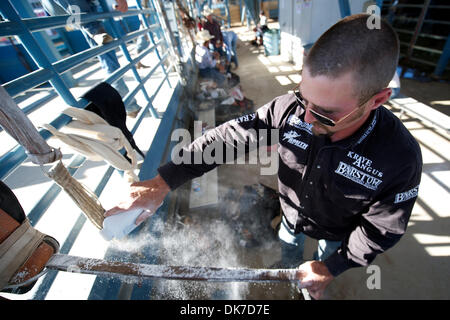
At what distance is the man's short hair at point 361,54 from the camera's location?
89 centimetres

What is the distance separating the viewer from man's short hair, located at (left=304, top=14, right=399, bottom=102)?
885mm

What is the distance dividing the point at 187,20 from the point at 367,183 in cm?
696

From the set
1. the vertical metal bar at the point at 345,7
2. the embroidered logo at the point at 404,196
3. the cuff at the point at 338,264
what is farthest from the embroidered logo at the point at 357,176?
the vertical metal bar at the point at 345,7

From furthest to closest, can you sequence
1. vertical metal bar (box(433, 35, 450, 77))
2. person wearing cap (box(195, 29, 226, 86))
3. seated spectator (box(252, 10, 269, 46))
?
seated spectator (box(252, 10, 269, 46)), person wearing cap (box(195, 29, 226, 86)), vertical metal bar (box(433, 35, 450, 77))

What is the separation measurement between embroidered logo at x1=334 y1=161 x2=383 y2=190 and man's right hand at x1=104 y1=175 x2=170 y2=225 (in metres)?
1.18

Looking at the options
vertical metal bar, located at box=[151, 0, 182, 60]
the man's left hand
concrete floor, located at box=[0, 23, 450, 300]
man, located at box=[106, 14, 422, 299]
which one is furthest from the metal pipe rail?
vertical metal bar, located at box=[151, 0, 182, 60]

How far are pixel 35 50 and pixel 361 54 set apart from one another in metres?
1.86

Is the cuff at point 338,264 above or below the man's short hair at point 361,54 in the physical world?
below

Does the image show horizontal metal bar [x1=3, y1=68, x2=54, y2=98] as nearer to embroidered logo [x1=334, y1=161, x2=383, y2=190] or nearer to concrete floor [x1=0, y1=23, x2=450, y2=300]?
concrete floor [x1=0, y1=23, x2=450, y2=300]

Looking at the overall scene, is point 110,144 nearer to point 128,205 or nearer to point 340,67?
point 128,205

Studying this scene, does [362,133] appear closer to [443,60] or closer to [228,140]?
[228,140]

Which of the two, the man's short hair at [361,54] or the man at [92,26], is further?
the man at [92,26]

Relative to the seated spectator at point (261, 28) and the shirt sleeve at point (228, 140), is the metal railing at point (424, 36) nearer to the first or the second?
the seated spectator at point (261, 28)
